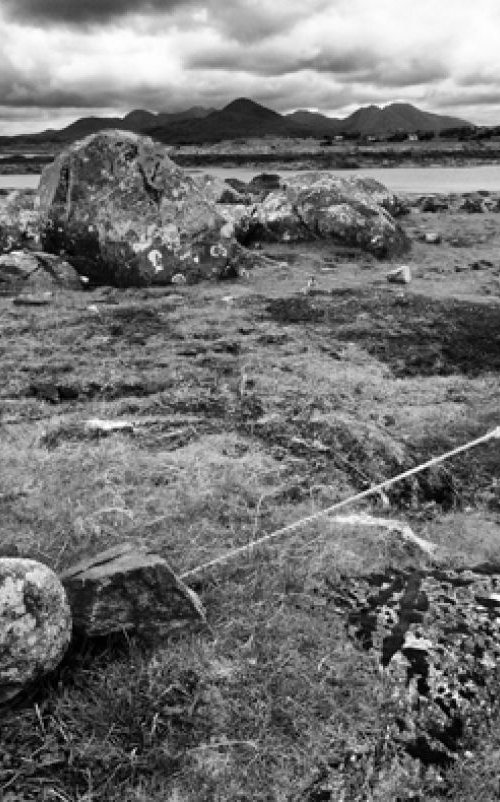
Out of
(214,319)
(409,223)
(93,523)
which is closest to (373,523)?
(93,523)

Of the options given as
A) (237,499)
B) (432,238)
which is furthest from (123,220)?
(237,499)

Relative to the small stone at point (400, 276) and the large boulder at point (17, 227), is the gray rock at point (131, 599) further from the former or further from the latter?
the large boulder at point (17, 227)

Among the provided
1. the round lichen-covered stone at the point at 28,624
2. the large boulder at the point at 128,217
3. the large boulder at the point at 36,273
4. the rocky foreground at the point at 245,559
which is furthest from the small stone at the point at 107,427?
the large boulder at the point at 128,217

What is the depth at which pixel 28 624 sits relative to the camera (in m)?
3.38

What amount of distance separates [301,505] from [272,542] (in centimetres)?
71

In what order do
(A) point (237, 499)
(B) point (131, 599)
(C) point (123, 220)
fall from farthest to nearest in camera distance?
Answer: (C) point (123, 220)
(A) point (237, 499)
(B) point (131, 599)

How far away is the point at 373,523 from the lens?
17.9 ft

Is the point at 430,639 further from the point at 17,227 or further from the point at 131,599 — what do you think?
the point at 17,227

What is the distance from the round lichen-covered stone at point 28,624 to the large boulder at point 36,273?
437 inches

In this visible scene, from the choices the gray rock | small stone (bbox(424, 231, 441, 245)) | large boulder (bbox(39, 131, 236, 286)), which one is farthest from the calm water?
the gray rock

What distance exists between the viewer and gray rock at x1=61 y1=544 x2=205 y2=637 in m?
3.77

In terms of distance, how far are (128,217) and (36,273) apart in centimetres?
229

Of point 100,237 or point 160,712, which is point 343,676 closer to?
point 160,712

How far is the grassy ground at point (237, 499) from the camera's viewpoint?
3.30m
